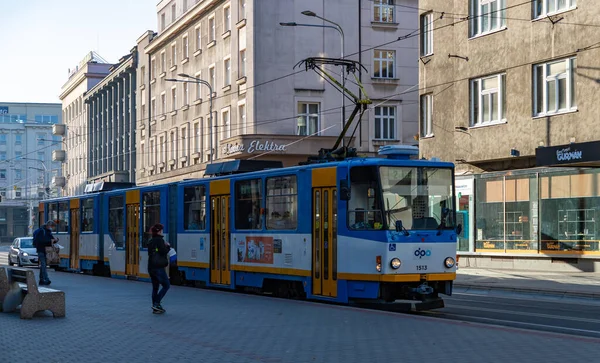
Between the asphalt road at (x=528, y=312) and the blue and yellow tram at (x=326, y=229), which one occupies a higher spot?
the blue and yellow tram at (x=326, y=229)

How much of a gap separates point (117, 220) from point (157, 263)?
48.2 feet

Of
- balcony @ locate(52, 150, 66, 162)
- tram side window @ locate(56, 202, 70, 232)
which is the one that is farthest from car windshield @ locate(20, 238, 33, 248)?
balcony @ locate(52, 150, 66, 162)

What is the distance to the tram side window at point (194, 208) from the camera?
2481 centimetres

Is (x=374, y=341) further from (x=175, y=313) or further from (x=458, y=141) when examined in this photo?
(x=458, y=141)

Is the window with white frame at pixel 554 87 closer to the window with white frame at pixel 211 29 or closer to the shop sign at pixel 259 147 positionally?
the shop sign at pixel 259 147

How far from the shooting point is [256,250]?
21.8 m

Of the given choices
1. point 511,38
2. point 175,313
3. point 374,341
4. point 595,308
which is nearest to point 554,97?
point 511,38

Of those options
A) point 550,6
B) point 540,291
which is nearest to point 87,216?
point 550,6

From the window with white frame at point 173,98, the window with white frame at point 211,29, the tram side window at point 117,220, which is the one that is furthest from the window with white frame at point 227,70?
the tram side window at point 117,220

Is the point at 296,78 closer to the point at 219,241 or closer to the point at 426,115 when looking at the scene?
the point at 426,115

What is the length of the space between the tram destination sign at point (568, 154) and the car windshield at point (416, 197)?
10370 mm

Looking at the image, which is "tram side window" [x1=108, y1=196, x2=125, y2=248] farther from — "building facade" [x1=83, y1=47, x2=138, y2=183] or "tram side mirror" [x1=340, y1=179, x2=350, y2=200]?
"building facade" [x1=83, y1=47, x2=138, y2=183]

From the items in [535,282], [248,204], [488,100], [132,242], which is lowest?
[535,282]

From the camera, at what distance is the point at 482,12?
33.8 metres
